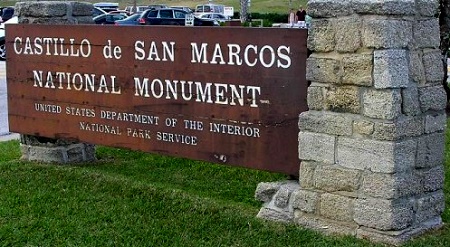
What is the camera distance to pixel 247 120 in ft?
19.7

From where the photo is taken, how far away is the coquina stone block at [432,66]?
17.3ft

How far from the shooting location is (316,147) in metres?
5.43

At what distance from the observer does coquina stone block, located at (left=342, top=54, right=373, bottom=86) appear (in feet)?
16.6

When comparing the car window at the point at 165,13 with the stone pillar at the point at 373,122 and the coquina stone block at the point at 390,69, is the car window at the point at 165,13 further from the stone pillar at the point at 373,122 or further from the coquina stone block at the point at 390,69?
the coquina stone block at the point at 390,69

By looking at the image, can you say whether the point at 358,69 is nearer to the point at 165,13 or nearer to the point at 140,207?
the point at 140,207

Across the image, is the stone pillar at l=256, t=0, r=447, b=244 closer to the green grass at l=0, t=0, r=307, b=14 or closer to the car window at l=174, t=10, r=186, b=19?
the car window at l=174, t=10, r=186, b=19

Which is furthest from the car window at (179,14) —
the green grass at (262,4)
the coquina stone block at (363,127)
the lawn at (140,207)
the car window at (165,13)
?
the coquina stone block at (363,127)

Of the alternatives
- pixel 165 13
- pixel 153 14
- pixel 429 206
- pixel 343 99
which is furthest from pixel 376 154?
pixel 165 13

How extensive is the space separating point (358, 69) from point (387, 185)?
0.81m

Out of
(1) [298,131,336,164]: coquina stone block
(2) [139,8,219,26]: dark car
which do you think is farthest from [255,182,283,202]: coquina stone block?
(2) [139,8,219,26]: dark car

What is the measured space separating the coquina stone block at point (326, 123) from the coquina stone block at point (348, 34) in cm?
48

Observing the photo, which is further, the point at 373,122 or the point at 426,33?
the point at 426,33

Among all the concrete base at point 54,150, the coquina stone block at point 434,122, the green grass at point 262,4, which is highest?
the coquina stone block at point 434,122

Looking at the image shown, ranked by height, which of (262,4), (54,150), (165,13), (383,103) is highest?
(383,103)
